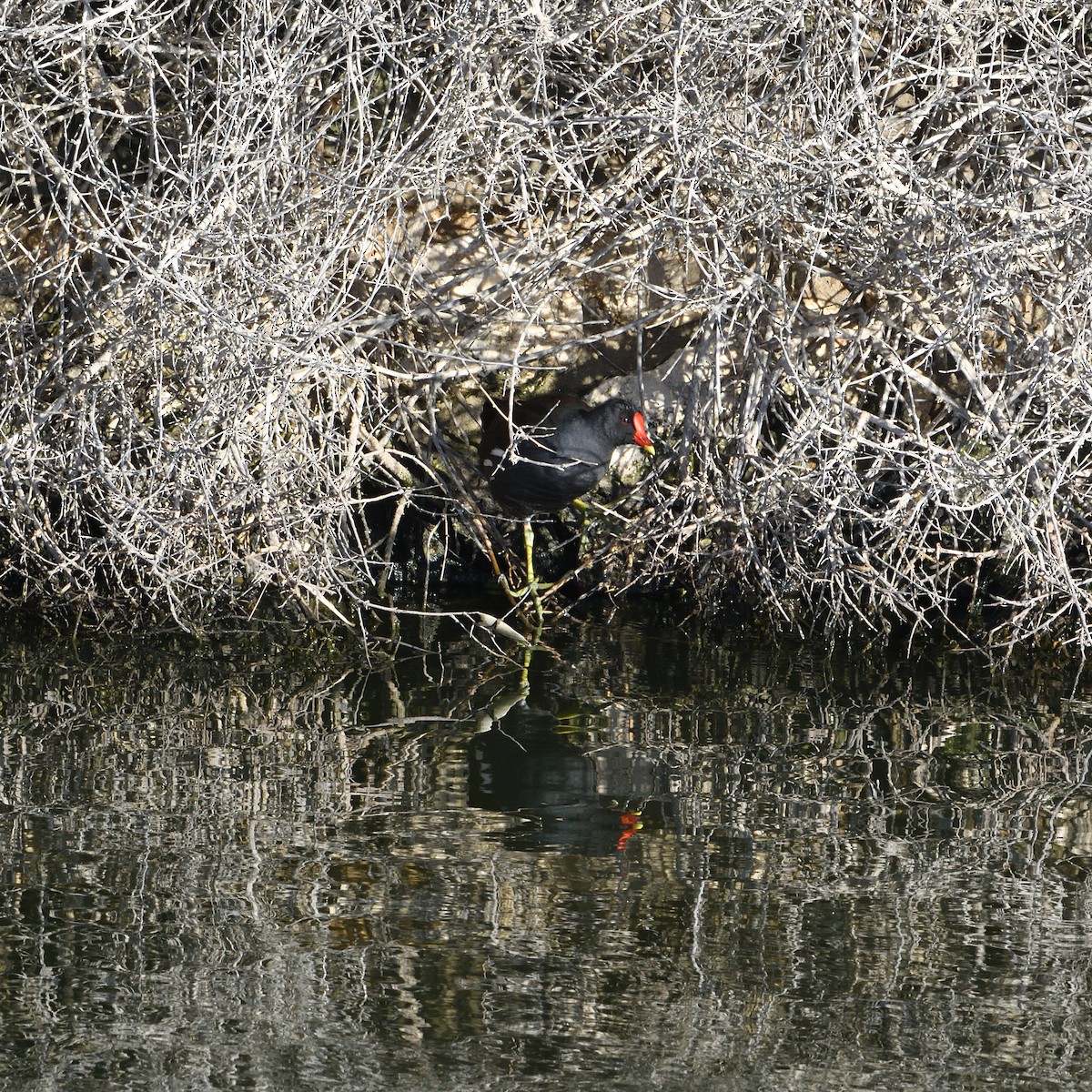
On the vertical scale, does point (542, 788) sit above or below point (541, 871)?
above

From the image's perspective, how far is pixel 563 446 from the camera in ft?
17.2

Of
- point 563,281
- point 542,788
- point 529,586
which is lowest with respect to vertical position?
point 542,788

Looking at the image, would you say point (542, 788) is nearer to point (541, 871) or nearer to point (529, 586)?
point (541, 871)

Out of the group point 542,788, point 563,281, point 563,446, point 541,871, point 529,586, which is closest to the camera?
point 541,871

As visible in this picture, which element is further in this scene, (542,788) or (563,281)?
(563,281)

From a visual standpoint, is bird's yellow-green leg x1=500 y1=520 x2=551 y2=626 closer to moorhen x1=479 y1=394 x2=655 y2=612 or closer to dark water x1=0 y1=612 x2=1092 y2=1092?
moorhen x1=479 y1=394 x2=655 y2=612

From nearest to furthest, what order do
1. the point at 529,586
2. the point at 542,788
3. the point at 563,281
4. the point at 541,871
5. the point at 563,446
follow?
the point at 541,871 < the point at 542,788 < the point at 563,281 < the point at 563,446 < the point at 529,586

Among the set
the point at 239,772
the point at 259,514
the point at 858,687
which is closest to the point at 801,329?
the point at 858,687

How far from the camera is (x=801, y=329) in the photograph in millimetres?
5180

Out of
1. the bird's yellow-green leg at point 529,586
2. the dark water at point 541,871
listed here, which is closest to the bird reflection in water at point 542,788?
the dark water at point 541,871

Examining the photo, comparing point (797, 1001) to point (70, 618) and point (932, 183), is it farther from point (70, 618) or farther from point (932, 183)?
point (70, 618)

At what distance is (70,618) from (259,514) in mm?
816

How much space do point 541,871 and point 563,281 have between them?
2264 mm

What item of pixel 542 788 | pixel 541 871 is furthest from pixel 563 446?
pixel 541 871
